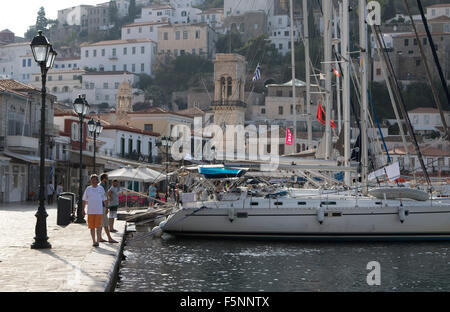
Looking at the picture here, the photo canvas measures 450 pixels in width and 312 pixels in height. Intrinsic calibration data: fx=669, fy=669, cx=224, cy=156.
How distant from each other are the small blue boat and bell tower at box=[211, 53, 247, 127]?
187ft

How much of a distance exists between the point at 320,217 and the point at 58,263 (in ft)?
41.3

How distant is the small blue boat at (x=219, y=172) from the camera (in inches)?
962

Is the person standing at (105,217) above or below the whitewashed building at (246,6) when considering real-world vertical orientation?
below

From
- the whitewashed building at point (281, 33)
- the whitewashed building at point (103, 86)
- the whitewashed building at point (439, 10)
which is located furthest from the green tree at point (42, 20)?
the whitewashed building at point (439, 10)

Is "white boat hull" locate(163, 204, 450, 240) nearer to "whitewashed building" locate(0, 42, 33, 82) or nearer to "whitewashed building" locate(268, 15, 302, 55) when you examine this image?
"whitewashed building" locate(268, 15, 302, 55)

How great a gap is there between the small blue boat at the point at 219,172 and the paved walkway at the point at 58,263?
19.8 ft

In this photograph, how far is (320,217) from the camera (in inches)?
924

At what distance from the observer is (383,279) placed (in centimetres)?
1634

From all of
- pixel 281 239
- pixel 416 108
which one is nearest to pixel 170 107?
pixel 416 108

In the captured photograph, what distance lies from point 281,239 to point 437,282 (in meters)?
8.36

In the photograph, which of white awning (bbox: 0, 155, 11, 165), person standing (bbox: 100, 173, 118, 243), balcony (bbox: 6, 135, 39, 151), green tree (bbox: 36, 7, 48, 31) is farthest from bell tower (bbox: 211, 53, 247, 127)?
green tree (bbox: 36, 7, 48, 31)

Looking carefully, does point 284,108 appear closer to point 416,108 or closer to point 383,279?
point 416,108

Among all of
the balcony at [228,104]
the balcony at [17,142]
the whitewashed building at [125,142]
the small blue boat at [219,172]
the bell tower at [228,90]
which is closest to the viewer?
the small blue boat at [219,172]

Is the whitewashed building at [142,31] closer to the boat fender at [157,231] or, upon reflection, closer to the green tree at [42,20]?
the green tree at [42,20]
